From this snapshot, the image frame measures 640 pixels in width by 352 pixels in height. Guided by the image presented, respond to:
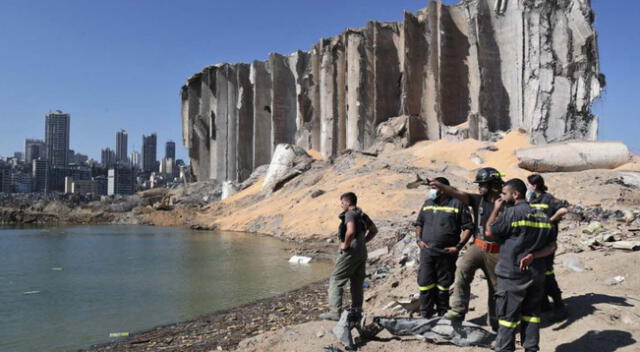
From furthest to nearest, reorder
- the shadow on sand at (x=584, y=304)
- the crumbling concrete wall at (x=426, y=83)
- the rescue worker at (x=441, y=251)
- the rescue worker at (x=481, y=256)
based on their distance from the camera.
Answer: the crumbling concrete wall at (x=426, y=83)
the rescue worker at (x=441, y=251)
the rescue worker at (x=481, y=256)
the shadow on sand at (x=584, y=304)

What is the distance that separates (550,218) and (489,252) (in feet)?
2.42

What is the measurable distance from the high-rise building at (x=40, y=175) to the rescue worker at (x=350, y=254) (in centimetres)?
12537

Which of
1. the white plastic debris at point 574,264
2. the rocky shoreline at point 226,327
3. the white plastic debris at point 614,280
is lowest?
the rocky shoreline at point 226,327

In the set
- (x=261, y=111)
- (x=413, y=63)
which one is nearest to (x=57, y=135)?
(x=261, y=111)

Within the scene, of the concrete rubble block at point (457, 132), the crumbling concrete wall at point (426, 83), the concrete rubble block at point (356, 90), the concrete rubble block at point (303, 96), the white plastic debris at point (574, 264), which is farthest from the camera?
the concrete rubble block at point (303, 96)

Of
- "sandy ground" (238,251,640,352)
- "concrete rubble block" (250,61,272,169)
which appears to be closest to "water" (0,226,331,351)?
"sandy ground" (238,251,640,352)

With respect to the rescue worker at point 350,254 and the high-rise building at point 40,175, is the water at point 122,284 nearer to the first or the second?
the rescue worker at point 350,254

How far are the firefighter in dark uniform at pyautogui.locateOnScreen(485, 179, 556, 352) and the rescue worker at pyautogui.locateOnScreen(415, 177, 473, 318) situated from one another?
33.6 inches

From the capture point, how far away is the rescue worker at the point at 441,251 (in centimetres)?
476

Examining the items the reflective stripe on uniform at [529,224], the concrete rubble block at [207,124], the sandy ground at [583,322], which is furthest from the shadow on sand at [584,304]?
the concrete rubble block at [207,124]

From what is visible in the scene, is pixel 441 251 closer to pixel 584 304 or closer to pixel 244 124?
pixel 584 304

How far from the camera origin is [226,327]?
21.2 ft

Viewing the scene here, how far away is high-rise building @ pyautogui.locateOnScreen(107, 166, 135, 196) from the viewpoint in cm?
10519

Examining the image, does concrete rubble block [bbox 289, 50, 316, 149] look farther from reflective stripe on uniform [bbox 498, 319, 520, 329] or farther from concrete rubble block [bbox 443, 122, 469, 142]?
reflective stripe on uniform [bbox 498, 319, 520, 329]
